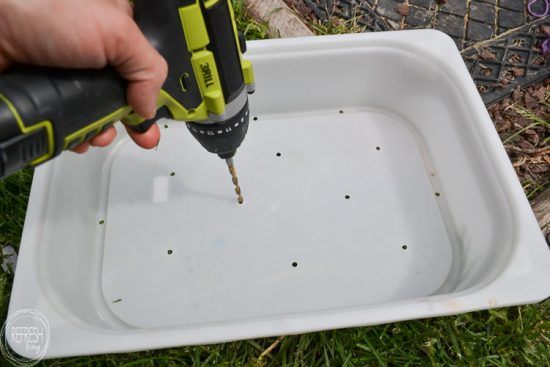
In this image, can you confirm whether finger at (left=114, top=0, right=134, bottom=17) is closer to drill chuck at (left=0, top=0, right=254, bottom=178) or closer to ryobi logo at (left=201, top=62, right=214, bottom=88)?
drill chuck at (left=0, top=0, right=254, bottom=178)

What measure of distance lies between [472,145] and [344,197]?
296 millimetres

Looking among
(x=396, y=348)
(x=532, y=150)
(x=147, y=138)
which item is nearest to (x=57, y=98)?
(x=147, y=138)

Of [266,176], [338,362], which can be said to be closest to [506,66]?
[266,176]

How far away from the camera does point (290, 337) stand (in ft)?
3.14

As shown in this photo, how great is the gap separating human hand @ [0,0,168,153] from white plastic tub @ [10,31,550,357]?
416 mm

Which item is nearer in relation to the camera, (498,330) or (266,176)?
(498,330)

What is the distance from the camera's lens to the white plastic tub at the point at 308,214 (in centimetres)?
82

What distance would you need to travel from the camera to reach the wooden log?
4.41 feet

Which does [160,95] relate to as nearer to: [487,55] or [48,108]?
[48,108]

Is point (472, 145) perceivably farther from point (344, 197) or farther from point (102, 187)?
point (102, 187)

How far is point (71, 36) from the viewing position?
521 mm

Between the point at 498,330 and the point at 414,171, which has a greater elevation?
the point at 414,171


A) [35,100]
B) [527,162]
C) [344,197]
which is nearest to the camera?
[35,100]

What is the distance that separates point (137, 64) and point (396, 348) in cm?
72
